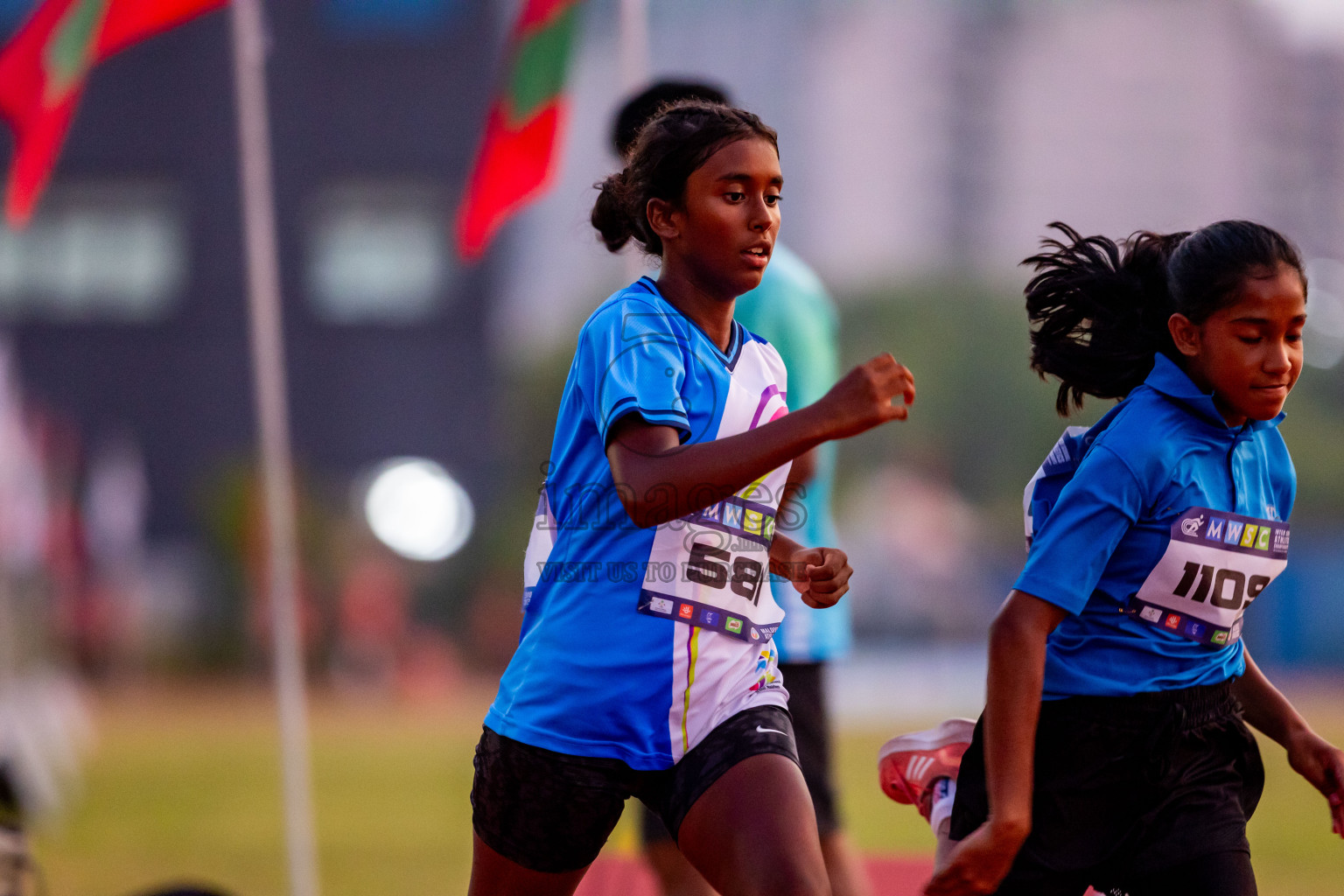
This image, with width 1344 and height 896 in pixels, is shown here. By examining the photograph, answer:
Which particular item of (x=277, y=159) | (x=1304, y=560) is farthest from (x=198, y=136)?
(x=1304, y=560)

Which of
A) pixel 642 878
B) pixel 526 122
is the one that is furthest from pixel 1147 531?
pixel 526 122

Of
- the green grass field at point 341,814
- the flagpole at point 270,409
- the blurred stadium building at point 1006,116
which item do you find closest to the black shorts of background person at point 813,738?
the flagpole at point 270,409

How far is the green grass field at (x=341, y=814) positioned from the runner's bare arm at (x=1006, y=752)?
11.6 feet

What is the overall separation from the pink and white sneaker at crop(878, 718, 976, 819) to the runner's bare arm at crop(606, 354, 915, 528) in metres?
0.75

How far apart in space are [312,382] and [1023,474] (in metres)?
16.6

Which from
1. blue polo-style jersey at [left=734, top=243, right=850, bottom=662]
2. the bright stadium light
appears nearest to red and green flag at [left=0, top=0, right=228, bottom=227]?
blue polo-style jersey at [left=734, top=243, right=850, bottom=662]

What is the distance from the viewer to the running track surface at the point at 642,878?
14.4 ft

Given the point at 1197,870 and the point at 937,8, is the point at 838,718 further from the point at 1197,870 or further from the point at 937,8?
the point at 937,8

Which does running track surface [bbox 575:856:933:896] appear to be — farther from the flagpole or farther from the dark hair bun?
the dark hair bun

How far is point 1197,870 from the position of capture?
8.21 ft

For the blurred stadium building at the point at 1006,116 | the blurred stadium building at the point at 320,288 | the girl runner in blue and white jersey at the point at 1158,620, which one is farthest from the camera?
the blurred stadium building at the point at 1006,116

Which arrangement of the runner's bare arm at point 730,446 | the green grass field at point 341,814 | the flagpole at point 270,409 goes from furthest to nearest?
the green grass field at point 341,814, the flagpole at point 270,409, the runner's bare arm at point 730,446

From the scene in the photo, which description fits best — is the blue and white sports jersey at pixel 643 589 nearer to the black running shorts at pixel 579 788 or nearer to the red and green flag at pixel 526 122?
the black running shorts at pixel 579 788

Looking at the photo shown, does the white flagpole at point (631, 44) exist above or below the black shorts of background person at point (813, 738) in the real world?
above
